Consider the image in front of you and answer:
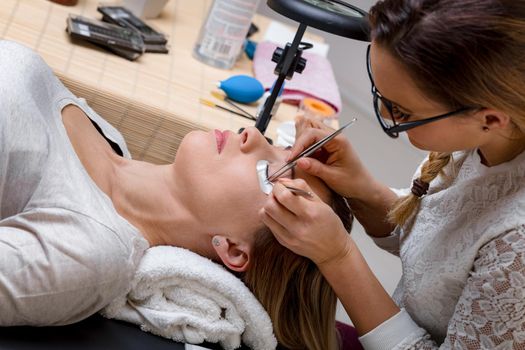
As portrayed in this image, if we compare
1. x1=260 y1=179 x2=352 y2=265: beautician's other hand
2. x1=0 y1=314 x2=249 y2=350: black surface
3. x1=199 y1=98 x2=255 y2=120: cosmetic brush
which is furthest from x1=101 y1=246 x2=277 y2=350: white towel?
x1=199 y1=98 x2=255 y2=120: cosmetic brush

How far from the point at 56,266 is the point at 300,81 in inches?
54.6

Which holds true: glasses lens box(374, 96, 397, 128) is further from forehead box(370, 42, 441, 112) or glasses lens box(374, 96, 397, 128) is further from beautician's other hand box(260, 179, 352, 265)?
beautician's other hand box(260, 179, 352, 265)

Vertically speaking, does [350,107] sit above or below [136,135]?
below

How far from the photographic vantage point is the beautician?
43.8 inches

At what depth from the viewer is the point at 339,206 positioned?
1560 millimetres

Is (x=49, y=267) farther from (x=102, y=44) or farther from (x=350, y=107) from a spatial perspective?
(x=350, y=107)

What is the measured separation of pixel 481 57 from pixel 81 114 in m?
0.93

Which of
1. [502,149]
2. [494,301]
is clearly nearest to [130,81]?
[502,149]

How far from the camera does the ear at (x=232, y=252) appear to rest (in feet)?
4.65

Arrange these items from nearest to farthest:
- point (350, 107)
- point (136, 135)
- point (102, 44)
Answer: point (136, 135)
point (102, 44)
point (350, 107)

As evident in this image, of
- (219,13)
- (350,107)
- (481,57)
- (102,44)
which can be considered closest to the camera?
(481,57)

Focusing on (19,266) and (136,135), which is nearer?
(19,266)

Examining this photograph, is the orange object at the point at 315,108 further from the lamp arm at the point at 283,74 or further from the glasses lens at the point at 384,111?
the glasses lens at the point at 384,111

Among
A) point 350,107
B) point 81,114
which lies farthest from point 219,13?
point 350,107
